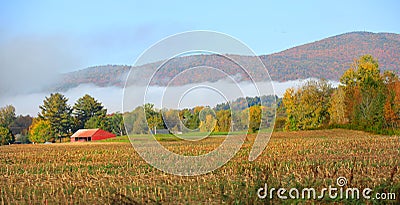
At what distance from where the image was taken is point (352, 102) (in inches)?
2485

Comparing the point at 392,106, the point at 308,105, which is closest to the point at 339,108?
the point at 308,105

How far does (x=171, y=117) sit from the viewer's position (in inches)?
816

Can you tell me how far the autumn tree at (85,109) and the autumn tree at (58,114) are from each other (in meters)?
1.86

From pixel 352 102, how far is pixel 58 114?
57.7 m

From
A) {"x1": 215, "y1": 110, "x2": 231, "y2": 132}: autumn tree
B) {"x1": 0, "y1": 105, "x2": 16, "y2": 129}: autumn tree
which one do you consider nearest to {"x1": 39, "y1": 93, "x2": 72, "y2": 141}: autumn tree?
{"x1": 0, "y1": 105, "x2": 16, "y2": 129}: autumn tree

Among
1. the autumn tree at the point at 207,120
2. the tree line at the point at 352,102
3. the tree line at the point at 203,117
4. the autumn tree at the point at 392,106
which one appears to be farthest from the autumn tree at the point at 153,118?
the autumn tree at the point at 392,106

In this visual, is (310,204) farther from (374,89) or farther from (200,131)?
(374,89)

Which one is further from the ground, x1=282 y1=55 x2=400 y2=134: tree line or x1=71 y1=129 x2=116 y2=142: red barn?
x1=282 y1=55 x2=400 y2=134: tree line

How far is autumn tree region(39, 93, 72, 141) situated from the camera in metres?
92.8

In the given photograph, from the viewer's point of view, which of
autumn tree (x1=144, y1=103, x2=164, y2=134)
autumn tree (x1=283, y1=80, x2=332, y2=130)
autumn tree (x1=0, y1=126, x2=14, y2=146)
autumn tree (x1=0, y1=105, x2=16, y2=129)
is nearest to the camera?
autumn tree (x1=144, y1=103, x2=164, y2=134)

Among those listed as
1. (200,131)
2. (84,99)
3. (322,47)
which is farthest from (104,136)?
(322,47)

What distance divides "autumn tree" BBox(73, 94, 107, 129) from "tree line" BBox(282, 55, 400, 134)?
36927 mm

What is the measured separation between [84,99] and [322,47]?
11392cm

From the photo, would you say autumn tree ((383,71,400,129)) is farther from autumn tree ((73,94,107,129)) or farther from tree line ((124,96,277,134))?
autumn tree ((73,94,107,129))
